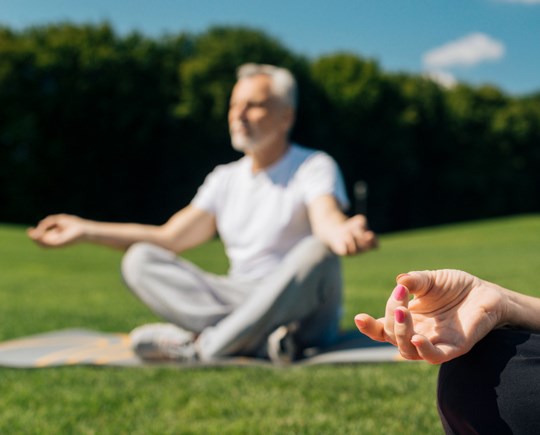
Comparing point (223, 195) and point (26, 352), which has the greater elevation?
point (223, 195)

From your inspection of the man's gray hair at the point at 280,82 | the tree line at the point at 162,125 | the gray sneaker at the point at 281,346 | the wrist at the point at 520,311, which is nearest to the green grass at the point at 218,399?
the gray sneaker at the point at 281,346

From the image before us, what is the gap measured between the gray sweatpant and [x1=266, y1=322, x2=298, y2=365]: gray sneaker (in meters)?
0.04

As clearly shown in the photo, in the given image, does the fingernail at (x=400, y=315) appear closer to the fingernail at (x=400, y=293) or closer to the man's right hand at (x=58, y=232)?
the fingernail at (x=400, y=293)

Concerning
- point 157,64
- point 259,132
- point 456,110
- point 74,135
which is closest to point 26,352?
point 259,132

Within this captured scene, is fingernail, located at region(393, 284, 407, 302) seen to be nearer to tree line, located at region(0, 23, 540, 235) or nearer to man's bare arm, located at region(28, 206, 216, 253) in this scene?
man's bare arm, located at region(28, 206, 216, 253)

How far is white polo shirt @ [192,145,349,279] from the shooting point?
426 cm

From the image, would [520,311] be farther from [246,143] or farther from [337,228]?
[246,143]

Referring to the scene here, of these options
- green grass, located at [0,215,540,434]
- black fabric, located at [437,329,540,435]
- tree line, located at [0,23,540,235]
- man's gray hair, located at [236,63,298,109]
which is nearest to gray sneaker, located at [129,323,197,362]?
green grass, located at [0,215,540,434]

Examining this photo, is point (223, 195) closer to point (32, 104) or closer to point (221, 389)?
point (221, 389)

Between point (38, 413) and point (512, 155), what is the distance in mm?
42480

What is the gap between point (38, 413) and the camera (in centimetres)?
310

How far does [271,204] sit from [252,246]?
25 centimetres

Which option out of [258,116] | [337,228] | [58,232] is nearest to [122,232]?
[58,232]

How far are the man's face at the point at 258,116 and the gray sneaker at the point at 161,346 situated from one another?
111 cm
